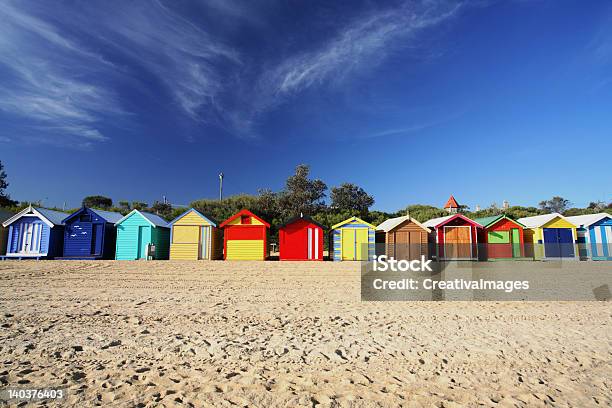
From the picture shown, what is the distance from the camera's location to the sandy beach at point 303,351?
3.64m

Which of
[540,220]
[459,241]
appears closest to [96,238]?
[459,241]

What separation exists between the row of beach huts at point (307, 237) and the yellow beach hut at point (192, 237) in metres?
0.06

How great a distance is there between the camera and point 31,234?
20688mm

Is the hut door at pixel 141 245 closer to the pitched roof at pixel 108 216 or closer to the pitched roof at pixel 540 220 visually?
the pitched roof at pixel 108 216

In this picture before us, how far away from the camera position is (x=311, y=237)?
21.2 m

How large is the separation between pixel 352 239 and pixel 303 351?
1662 cm

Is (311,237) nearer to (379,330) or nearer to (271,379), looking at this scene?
(379,330)

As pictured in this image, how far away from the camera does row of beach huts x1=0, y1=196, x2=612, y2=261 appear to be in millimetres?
20922

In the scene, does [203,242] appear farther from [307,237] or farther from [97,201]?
[97,201]

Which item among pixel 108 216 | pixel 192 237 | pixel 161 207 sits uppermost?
pixel 161 207

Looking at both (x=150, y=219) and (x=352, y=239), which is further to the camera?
(x=150, y=219)

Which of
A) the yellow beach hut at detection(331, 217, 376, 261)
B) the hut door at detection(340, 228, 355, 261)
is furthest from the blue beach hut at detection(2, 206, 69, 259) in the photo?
the hut door at detection(340, 228, 355, 261)

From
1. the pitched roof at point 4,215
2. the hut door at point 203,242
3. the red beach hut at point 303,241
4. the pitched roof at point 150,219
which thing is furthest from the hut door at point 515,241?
the pitched roof at point 4,215

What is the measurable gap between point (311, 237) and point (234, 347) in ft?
53.4
